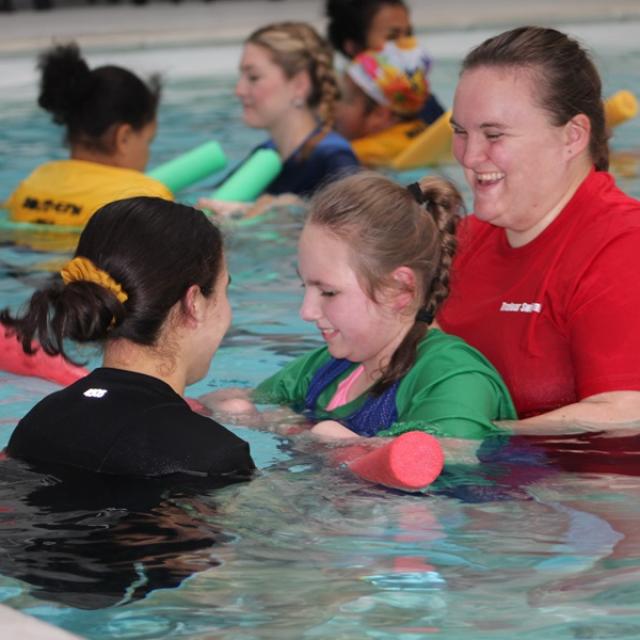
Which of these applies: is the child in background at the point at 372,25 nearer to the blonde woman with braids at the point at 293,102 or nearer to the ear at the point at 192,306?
the blonde woman with braids at the point at 293,102

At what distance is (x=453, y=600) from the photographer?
2814 mm

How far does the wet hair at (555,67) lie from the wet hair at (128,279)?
42.4 inches

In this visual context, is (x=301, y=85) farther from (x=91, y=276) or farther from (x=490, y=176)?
(x=91, y=276)

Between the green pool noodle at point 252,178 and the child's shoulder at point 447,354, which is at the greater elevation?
the green pool noodle at point 252,178

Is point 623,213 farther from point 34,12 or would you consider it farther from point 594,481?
point 34,12

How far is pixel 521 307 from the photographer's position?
3.77m

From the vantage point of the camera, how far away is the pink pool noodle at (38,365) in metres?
4.55

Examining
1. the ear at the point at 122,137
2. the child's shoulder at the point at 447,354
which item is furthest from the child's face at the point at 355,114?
the child's shoulder at the point at 447,354

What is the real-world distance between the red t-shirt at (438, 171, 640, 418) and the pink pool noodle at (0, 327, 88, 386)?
1284 mm

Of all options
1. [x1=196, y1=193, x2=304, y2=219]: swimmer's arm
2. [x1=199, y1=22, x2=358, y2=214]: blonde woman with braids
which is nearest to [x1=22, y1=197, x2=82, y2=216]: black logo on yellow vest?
[x1=196, y1=193, x2=304, y2=219]: swimmer's arm

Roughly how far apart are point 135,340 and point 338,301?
0.64 meters

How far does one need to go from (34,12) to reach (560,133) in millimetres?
13806

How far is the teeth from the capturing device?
377 centimetres

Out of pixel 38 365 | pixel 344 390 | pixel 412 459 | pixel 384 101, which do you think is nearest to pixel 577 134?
pixel 344 390
